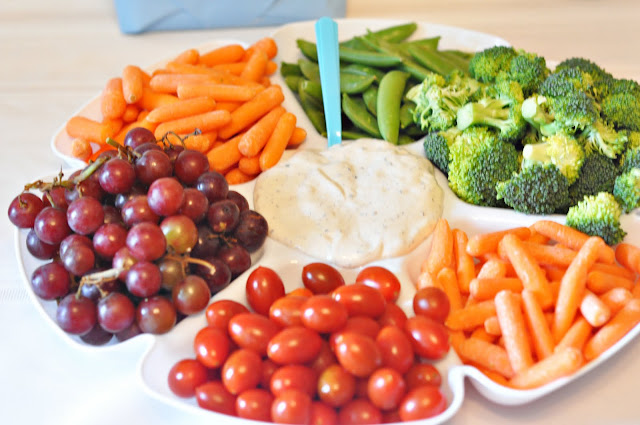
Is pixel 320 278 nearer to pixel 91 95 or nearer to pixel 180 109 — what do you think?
pixel 180 109

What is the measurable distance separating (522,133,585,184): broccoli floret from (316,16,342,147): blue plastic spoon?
23.6 inches

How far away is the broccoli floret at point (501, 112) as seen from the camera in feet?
5.34

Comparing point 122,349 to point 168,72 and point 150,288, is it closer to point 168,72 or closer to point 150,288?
point 150,288

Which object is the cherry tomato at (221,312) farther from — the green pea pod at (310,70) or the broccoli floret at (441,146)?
the green pea pod at (310,70)

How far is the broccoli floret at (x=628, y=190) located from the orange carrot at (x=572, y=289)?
259 millimetres

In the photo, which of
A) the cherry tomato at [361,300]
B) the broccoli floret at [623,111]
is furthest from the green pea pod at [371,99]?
the cherry tomato at [361,300]

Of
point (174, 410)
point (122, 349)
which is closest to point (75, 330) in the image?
point (122, 349)

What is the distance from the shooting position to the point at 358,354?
1.04m

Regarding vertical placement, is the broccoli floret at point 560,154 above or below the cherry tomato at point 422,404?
above

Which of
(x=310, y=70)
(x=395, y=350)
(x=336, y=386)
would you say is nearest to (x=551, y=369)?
(x=395, y=350)

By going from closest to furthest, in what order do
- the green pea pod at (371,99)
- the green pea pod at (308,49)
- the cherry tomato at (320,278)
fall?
the cherry tomato at (320,278) < the green pea pod at (371,99) < the green pea pod at (308,49)

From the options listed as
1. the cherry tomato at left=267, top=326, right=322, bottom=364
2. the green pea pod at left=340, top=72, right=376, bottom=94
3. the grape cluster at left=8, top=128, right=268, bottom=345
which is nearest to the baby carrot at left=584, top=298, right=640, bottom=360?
the cherry tomato at left=267, top=326, right=322, bottom=364

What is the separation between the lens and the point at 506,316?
46.7 inches

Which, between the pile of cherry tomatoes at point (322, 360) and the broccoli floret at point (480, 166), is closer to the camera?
the pile of cherry tomatoes at point (322, 360)
